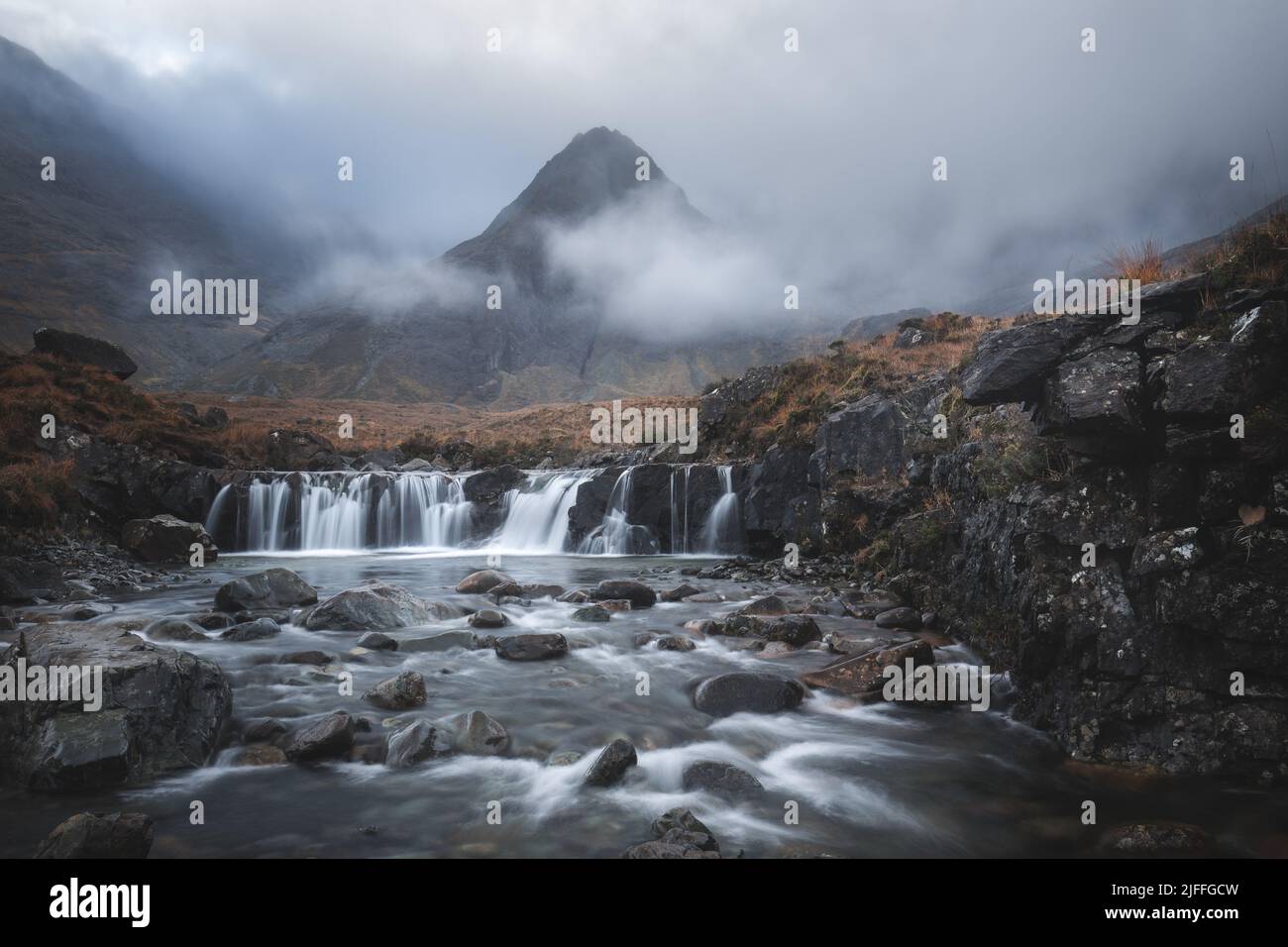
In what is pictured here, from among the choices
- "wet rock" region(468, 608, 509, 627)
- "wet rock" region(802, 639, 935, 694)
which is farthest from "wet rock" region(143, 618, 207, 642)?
"wet rock" region(802, 639, 935, 694)

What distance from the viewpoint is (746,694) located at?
360 inches

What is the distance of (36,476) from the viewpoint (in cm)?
2069

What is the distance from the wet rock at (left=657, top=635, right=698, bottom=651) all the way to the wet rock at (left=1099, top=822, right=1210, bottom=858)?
7165 mm

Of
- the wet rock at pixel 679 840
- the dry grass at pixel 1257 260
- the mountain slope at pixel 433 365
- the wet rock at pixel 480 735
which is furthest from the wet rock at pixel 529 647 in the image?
the mountain slope at pixel 433 365

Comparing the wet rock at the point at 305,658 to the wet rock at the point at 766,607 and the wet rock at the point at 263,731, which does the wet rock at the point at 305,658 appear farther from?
the wet rock at the point at 766,607

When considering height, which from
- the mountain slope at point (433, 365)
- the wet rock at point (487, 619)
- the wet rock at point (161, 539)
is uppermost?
→ the mountain slope at point (433, 365)

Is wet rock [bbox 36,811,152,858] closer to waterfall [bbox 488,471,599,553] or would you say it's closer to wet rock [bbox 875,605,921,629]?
wet rock [bbox 875,605,921,629]

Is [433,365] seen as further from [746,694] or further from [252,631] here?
[746,694]

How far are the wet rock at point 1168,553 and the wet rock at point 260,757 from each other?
31.4ft

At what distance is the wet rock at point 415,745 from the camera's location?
716cm

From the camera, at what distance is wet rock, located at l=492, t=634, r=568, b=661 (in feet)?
37.3

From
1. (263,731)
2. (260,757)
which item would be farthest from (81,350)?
(260,757)
